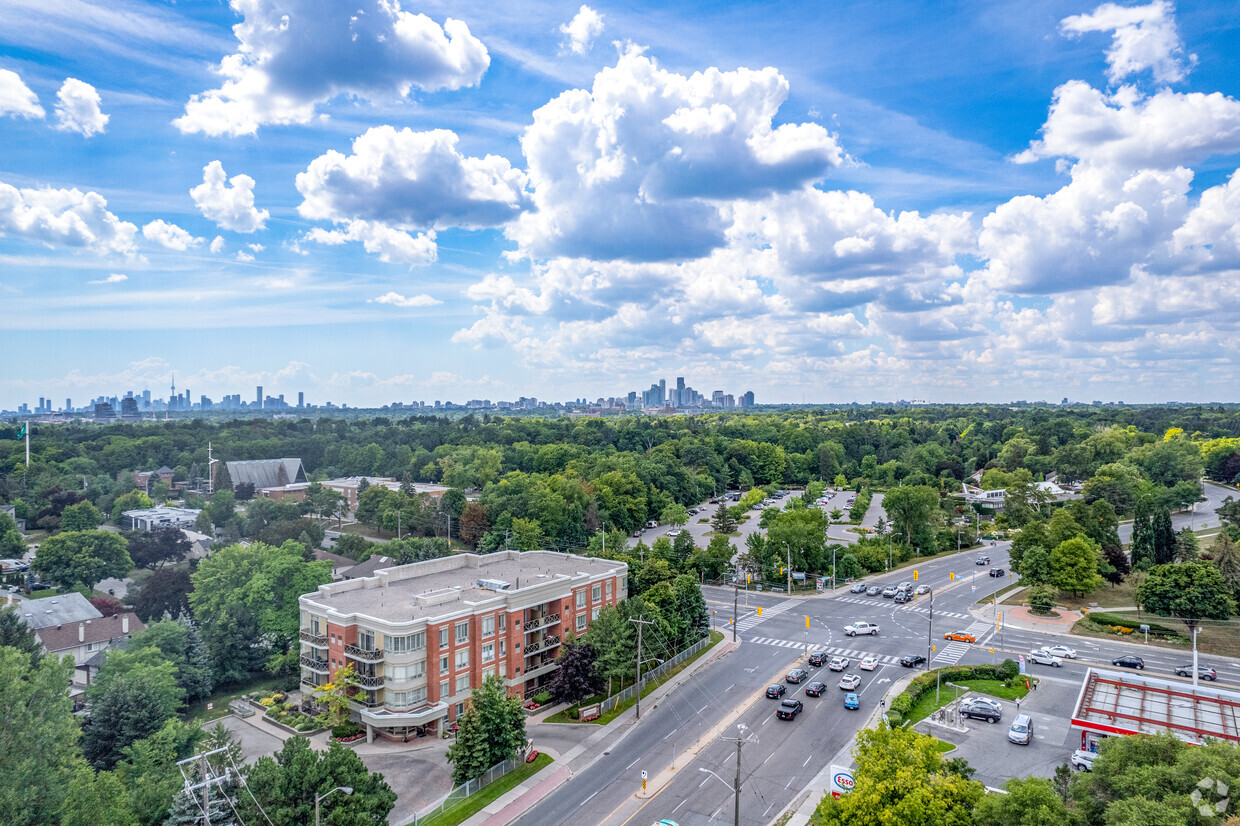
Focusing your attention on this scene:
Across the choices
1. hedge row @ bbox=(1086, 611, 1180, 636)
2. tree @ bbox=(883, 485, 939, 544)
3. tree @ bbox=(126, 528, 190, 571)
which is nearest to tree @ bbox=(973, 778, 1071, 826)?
hedge row @ bbox=(1086, 611, 1180, 636)

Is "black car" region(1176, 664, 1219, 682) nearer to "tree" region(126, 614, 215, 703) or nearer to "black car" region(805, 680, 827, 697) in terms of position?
"black car" region(805, 680, 827, 697)

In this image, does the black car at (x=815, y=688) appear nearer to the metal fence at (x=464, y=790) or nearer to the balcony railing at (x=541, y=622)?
the balcony railing at (x=541, y=622)

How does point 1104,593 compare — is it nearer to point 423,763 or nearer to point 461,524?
point 423,763

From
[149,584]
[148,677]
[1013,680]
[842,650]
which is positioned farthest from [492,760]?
[149,584]

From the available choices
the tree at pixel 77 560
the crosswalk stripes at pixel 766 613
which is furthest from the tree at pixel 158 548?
the crosswalk stripes at pixel 766 613

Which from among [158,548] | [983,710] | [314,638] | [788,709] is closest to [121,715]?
[314,638]

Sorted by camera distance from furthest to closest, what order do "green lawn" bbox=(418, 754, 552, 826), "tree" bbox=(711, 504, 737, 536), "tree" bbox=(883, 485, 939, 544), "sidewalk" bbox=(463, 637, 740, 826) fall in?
"tree" bbox=(711, 504, 737, 536)
"tree" bbox=(883, 485, 939, 544)
"sidewalk" bbox=(463, 637, 740, 826)
"green lawn" bbox=(418, 754, 552, 826)
